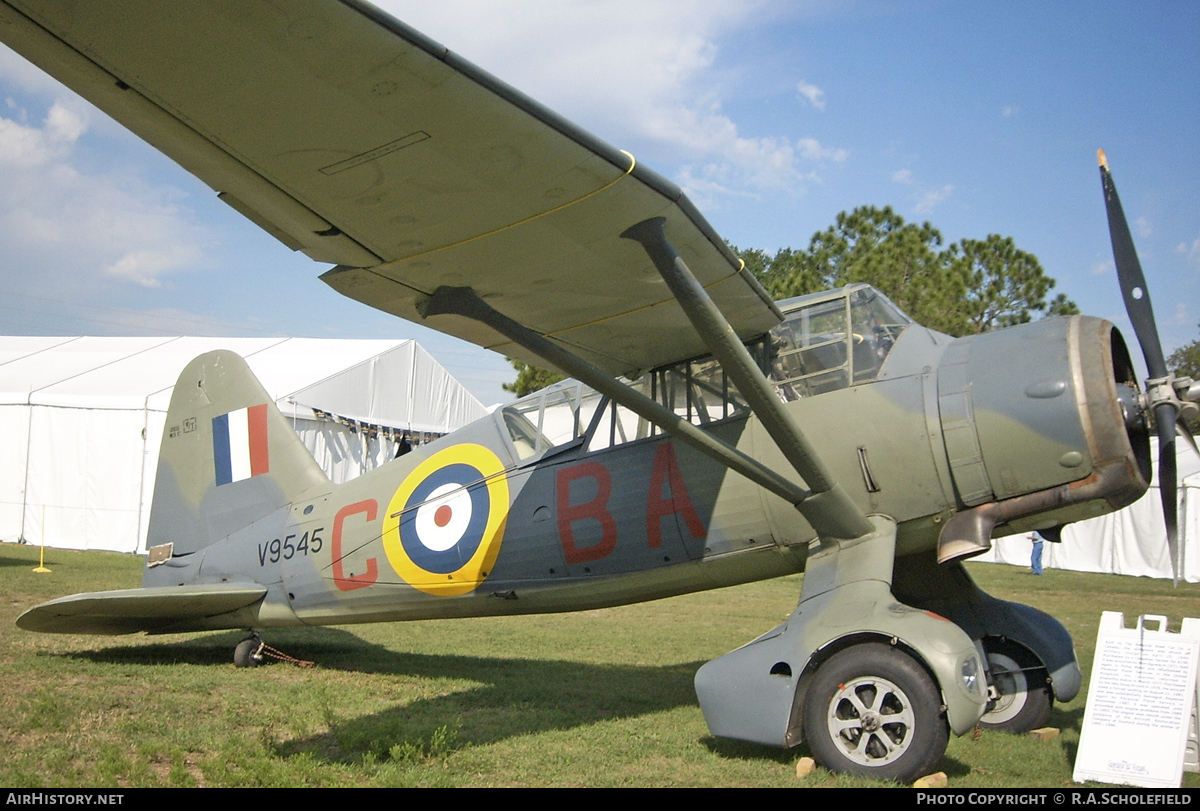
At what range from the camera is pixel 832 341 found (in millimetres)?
5785

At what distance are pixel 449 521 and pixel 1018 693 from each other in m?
4.19

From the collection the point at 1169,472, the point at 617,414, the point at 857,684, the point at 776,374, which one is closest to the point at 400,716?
the point at 617,414

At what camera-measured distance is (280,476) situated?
26.6 ft

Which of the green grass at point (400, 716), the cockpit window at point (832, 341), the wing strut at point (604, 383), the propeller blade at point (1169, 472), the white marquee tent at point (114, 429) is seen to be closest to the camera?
the green grass at point (400, 716)

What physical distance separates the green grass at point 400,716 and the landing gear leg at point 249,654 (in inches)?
4.2

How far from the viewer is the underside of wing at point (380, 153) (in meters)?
2.99

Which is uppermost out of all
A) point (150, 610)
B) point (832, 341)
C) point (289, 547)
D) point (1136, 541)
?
point (832, 341)

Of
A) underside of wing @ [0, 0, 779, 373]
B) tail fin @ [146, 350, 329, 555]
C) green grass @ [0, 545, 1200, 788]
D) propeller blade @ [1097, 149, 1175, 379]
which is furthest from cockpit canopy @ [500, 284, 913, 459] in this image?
tail fin @ [146, 350, 329, 555]

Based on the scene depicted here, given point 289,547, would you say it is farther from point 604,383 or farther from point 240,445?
point 604,383

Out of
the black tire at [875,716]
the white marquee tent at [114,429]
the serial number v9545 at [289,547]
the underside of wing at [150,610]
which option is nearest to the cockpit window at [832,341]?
the black tire at [875,716]

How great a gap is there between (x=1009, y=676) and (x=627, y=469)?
2.93 meters

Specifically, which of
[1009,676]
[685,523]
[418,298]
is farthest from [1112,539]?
[418,298]

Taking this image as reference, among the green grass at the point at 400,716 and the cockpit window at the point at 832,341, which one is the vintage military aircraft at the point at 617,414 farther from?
the green grass at the point at 400,716

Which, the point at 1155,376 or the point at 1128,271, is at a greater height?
the point at 1128,271
